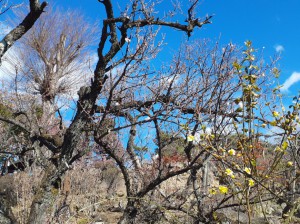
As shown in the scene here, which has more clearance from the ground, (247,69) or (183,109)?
(183,109)

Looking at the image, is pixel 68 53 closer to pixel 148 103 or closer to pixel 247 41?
pixel 148 103

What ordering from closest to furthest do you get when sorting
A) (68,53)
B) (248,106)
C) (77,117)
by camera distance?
(248,106)
(77,117)
(68,53)

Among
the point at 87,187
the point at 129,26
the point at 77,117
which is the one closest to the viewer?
the point at 129,26

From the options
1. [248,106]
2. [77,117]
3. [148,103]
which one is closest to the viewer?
[248,106]

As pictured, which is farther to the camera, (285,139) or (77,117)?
(77,117)

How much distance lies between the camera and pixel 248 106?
1.96 metres

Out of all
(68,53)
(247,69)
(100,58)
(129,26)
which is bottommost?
(247,69)

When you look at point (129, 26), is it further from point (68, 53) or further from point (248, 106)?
point (68, 53)

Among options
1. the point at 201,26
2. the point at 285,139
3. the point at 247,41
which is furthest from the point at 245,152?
the point at 201,26

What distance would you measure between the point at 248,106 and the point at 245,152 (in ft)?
0.87

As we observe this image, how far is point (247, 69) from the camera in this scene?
2.00m

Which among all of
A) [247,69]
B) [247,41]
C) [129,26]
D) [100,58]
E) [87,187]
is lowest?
[87,187]

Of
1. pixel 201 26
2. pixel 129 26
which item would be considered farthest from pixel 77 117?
pixel 201 26

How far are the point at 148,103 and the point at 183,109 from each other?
457mm
